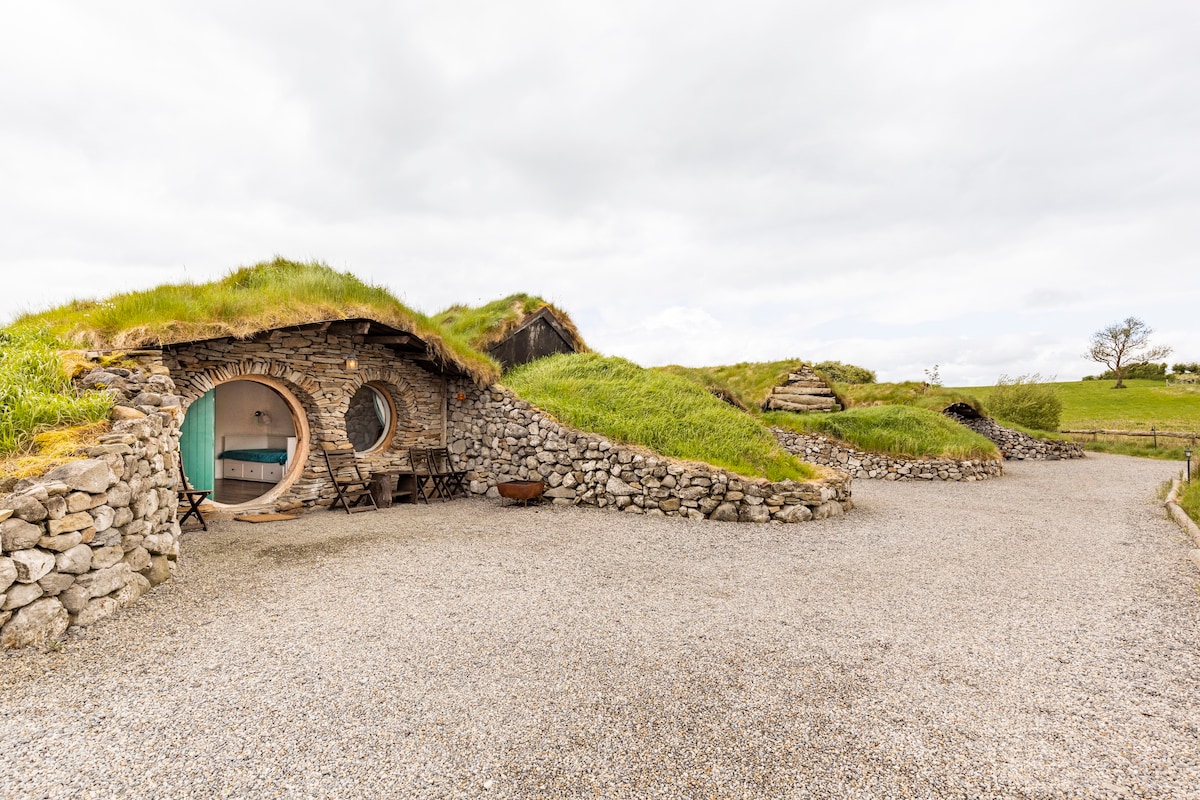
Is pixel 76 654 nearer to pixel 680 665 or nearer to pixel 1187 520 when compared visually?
pixel 680 665

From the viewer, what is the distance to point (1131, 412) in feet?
115

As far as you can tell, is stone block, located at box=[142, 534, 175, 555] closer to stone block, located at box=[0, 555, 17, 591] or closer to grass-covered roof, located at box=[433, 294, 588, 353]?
stone block, located at box=[0, 555, 17, 591]

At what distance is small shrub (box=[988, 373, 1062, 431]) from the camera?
25828 mm

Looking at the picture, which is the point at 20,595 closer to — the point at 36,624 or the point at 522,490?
the point at 36,624

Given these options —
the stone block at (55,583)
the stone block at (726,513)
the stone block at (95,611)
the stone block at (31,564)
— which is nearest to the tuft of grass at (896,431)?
the stone block at (726,513)

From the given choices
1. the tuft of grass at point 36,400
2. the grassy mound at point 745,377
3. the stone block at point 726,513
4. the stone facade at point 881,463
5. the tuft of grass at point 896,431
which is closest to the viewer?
the tuft of grass at point 36,400

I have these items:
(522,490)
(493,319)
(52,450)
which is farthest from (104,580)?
(493,319)

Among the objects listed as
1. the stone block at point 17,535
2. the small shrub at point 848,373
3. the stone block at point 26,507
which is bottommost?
the stone block at point 17,535

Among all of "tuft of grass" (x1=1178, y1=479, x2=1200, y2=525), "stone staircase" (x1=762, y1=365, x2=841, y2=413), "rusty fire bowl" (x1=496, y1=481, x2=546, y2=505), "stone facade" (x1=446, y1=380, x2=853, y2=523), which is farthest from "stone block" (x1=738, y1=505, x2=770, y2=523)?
"stone staircase" (x1=762, y1=365, x2=841, y2=413)

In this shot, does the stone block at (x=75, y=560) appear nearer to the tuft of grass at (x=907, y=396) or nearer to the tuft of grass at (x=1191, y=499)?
the tuft of grass at (x=1191, y=499)

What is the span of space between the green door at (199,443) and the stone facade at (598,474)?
14.6 ft

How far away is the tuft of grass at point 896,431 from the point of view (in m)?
15.4

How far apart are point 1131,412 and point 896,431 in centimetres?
3174

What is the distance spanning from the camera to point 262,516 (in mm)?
9000
